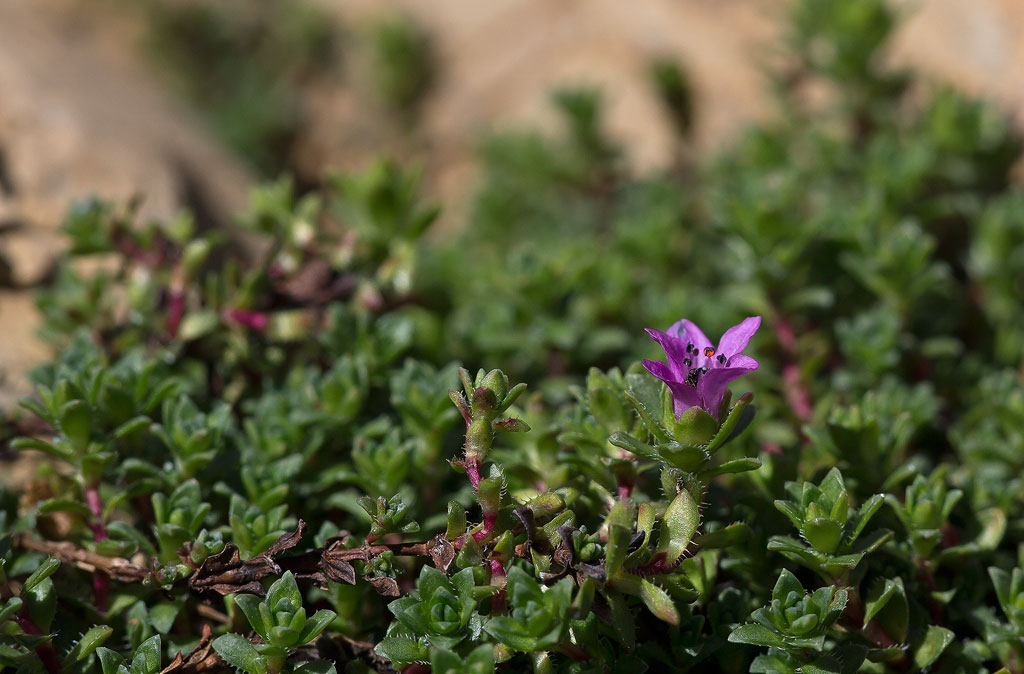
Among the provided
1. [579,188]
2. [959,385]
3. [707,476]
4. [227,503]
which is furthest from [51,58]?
[959,385]

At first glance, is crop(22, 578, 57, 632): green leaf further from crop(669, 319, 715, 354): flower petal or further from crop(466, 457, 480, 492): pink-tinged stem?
crop(669, 319, 715, 354): flower petal

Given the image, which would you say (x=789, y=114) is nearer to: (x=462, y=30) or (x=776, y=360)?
(x=776, y=360)

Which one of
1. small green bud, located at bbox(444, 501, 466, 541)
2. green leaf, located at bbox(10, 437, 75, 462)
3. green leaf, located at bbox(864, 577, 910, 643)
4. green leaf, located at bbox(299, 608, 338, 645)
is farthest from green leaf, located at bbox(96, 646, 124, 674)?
green leaf, located at bbox(864, 577, 910, 643)

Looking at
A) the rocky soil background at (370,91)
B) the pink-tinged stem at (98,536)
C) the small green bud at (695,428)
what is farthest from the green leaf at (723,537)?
the rocky soil background at (370,91)

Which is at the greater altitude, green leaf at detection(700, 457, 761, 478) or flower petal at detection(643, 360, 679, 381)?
flower petal at detection(643, 360, 679, 381)

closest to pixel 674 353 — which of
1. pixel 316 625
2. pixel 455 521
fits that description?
pixel 455 521

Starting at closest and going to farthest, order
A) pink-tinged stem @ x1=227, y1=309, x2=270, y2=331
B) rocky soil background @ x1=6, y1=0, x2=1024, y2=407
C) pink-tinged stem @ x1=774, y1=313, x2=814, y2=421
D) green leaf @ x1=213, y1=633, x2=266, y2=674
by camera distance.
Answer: green leaf @ x1=213, y1=633, x2=266, y2=674, pink-tinged stem @ x1=227, y1=309, x2=270, y2=331, pink-tinged stem @ x1=774, y1=313, x2=814, y2=421, rocky soil background @ x1=6, y1=0, x2=1024, y2=407

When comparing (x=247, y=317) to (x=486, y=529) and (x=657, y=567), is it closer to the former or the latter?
(x=486, y=529)
